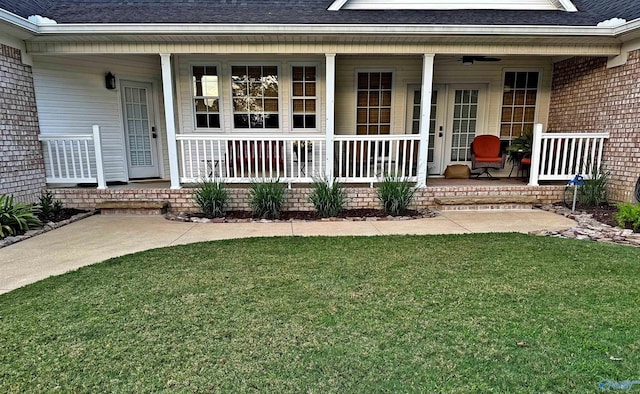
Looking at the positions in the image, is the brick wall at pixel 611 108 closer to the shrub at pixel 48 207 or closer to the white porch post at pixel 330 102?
the white porch post at pixel 330 102

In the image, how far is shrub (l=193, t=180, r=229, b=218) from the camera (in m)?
5.40

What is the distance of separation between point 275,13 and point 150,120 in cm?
355

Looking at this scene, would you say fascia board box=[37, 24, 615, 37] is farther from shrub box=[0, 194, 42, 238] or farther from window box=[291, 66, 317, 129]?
shrub box=[0, 194, 42, 238]

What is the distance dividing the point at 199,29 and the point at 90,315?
4.17 metres

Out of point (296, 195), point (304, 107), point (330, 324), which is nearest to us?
Answer: point (330, 324)

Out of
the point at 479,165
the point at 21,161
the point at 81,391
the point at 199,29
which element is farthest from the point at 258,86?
the point at 81,391

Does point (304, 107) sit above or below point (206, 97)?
below

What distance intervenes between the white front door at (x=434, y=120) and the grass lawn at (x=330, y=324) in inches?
177

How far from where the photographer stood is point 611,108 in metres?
5.92

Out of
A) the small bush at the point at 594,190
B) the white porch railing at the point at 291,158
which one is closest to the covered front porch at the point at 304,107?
the white porch railing at the point at 291,158

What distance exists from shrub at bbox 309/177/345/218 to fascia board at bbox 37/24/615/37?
2242 mm

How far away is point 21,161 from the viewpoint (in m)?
5.34

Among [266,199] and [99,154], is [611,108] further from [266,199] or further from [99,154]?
[99,154]

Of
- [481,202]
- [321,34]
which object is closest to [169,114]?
[321,34]
